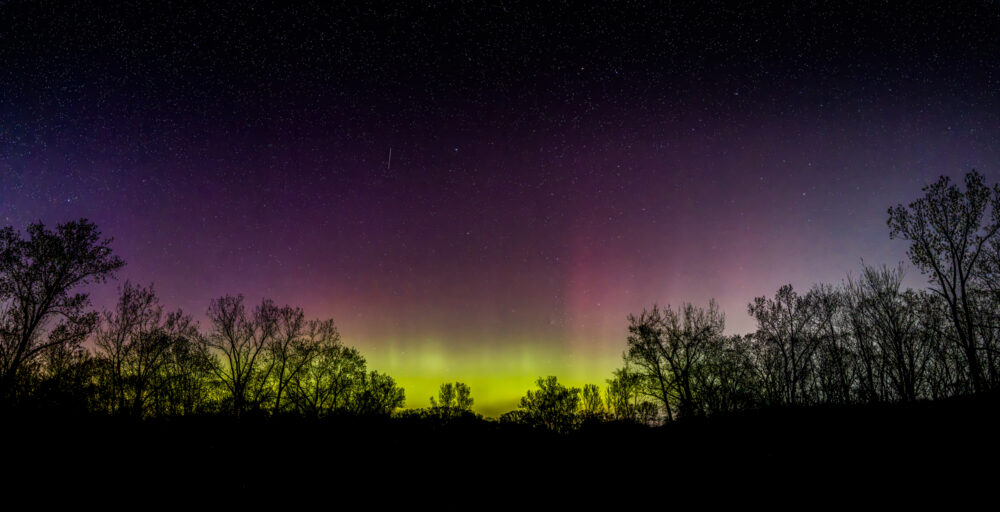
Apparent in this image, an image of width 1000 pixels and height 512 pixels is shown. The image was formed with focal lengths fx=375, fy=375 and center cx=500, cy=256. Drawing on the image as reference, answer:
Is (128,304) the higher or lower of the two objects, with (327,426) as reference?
higher

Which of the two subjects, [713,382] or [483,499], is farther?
[713,382]

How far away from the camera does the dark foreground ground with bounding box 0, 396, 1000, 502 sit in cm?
873

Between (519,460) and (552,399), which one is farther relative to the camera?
(552,399)

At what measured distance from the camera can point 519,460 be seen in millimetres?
14992

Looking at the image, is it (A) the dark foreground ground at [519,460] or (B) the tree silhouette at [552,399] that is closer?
(A) the dark foreground ground at [519,460]

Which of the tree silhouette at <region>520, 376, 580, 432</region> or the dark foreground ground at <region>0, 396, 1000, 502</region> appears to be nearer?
the dark foreground ground at <region>0, 396, 1000, 502</region>

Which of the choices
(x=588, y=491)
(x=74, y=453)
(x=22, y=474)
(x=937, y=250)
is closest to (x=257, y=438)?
(x=74, y=453)

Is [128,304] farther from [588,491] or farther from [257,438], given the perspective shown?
[588,491]

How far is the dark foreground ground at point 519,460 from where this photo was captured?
28.7ft

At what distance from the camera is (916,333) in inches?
1324

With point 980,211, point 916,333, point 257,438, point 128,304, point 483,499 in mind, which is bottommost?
point 483,499

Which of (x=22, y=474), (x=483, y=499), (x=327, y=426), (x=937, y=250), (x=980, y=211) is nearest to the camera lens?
(x=22, y=474)

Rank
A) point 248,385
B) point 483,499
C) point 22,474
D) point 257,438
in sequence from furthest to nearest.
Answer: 1. point 248,385
2. point 257,438
3. point 483,499
4. point 22,474

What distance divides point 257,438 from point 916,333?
166 ft
